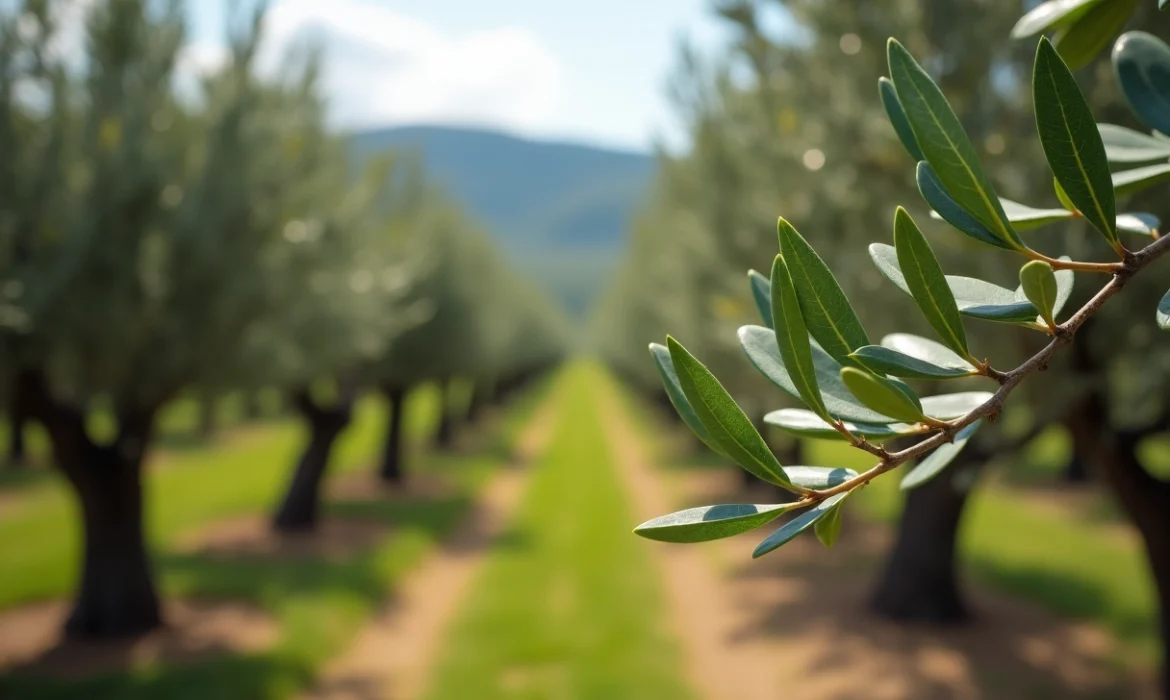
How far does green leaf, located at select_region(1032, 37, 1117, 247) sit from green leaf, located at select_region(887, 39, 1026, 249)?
0.07 meters

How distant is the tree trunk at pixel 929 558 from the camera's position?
7629 millimetres

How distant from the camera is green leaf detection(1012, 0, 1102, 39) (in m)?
1.13

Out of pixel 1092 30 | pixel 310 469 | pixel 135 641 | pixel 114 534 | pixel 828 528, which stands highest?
pixel 1092 30

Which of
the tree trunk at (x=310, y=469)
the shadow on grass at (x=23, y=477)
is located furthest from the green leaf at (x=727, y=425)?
the shadow on grass at (x=23, y=477)

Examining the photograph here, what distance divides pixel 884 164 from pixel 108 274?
18.3 ft

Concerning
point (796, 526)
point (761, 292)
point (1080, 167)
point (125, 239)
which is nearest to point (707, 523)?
point (796, 526)

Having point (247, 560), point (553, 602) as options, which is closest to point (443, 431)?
point (247, 560)

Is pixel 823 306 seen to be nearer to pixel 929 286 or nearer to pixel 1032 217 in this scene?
pixel 929 286

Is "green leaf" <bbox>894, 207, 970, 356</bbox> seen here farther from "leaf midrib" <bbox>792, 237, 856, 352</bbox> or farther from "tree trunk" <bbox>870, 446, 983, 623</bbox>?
"tree trunk" <bbox>870, 446, 983, 623</bbox>

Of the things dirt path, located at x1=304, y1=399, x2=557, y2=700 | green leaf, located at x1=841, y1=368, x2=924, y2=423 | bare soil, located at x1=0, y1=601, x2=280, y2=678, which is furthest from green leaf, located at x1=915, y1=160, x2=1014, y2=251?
bare soil, located at x1=0, y1=601, x2=280, y2=678

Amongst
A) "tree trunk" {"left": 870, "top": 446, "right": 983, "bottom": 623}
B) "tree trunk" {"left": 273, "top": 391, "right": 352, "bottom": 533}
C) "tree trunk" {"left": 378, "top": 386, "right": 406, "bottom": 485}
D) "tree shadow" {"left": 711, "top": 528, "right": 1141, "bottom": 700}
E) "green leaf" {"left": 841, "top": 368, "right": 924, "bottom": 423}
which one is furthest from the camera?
"tree trunk" {"left": 378, "top": 386, "right": 406, "bottom": 485}

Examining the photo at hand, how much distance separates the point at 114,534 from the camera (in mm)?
7848

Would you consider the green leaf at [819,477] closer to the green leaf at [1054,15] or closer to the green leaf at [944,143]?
the green leaf at [944,143]

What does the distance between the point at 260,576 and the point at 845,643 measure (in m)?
6.84
